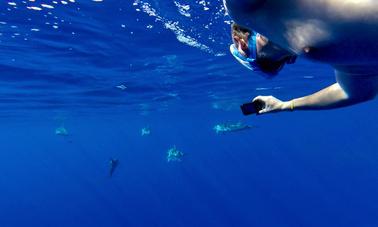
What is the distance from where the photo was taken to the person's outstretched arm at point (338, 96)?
3.11m

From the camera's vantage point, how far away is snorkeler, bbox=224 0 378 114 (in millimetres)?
2256

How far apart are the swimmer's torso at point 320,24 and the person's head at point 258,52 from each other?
0.67 feet

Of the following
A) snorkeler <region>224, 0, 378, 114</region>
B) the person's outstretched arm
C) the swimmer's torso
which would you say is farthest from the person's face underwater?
the person's outstretched arm

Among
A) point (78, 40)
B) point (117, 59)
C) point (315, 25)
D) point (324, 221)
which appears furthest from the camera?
point (324, 221)

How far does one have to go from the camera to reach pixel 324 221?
5588cm

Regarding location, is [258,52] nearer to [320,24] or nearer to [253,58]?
[253,58]

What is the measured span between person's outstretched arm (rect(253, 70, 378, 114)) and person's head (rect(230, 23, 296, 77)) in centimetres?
55

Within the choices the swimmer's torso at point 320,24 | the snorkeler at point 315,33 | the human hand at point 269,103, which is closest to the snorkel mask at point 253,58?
the snorkeler at point 315,33

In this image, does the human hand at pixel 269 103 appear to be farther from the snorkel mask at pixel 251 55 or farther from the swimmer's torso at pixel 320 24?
the swimmer's torso at pixel 320 24

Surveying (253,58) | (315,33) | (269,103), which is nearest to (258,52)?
(253,58)

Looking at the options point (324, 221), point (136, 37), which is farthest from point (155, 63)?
point (324, 221)

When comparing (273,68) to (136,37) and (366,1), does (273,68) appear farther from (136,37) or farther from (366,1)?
(136,37)

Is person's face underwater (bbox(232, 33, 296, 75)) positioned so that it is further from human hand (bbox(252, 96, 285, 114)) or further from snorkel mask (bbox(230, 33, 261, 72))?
human hand (bbox(252, 96, 285, 114))

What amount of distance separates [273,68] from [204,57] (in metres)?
15.8
